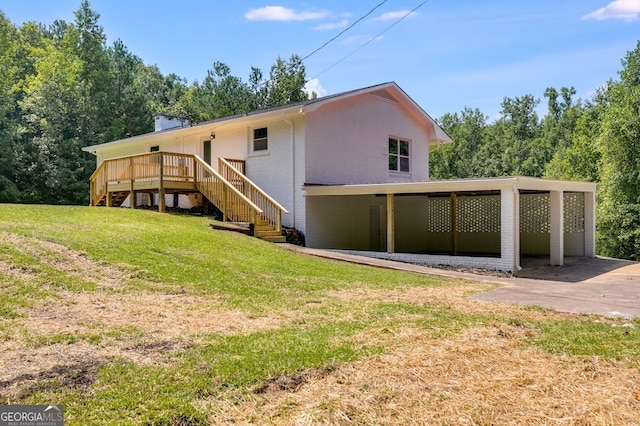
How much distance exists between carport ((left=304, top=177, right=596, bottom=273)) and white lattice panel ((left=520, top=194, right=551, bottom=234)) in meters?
0.03

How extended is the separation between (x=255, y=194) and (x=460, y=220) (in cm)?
852

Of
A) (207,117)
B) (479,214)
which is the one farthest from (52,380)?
(207,117)

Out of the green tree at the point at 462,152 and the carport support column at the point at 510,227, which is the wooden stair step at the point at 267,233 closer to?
the carport support column at the point at 510,227

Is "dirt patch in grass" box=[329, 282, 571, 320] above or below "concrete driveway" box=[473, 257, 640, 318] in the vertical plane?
above

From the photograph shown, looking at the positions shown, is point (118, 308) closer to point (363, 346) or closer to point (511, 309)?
point (363, 346)

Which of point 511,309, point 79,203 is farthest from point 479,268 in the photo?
point 79,203

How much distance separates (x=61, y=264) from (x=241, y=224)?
709 cm

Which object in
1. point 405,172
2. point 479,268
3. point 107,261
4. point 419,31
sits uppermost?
point 419,31

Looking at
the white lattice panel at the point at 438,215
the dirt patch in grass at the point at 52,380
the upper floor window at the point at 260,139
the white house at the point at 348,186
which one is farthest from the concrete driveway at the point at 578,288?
the upper floor window at the point at 260,139

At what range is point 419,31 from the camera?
542 inches

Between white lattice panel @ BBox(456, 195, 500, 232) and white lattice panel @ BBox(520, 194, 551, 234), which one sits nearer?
white lattice panel @ BBox(520, 194, 551, 234)

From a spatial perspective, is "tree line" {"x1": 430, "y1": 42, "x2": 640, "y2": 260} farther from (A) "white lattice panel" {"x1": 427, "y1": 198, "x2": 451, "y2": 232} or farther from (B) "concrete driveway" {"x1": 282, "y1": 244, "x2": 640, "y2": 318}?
(B) "concrete driveway" {"x1": 282, "y1": 244, "x2": 640, "y2": 318}

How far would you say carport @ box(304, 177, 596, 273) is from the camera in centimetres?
1261

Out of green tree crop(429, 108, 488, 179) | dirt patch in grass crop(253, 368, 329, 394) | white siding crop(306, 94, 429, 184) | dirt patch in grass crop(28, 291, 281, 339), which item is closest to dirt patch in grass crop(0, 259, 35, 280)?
dirt patch in grass crop(28, 291, 281, 339)
